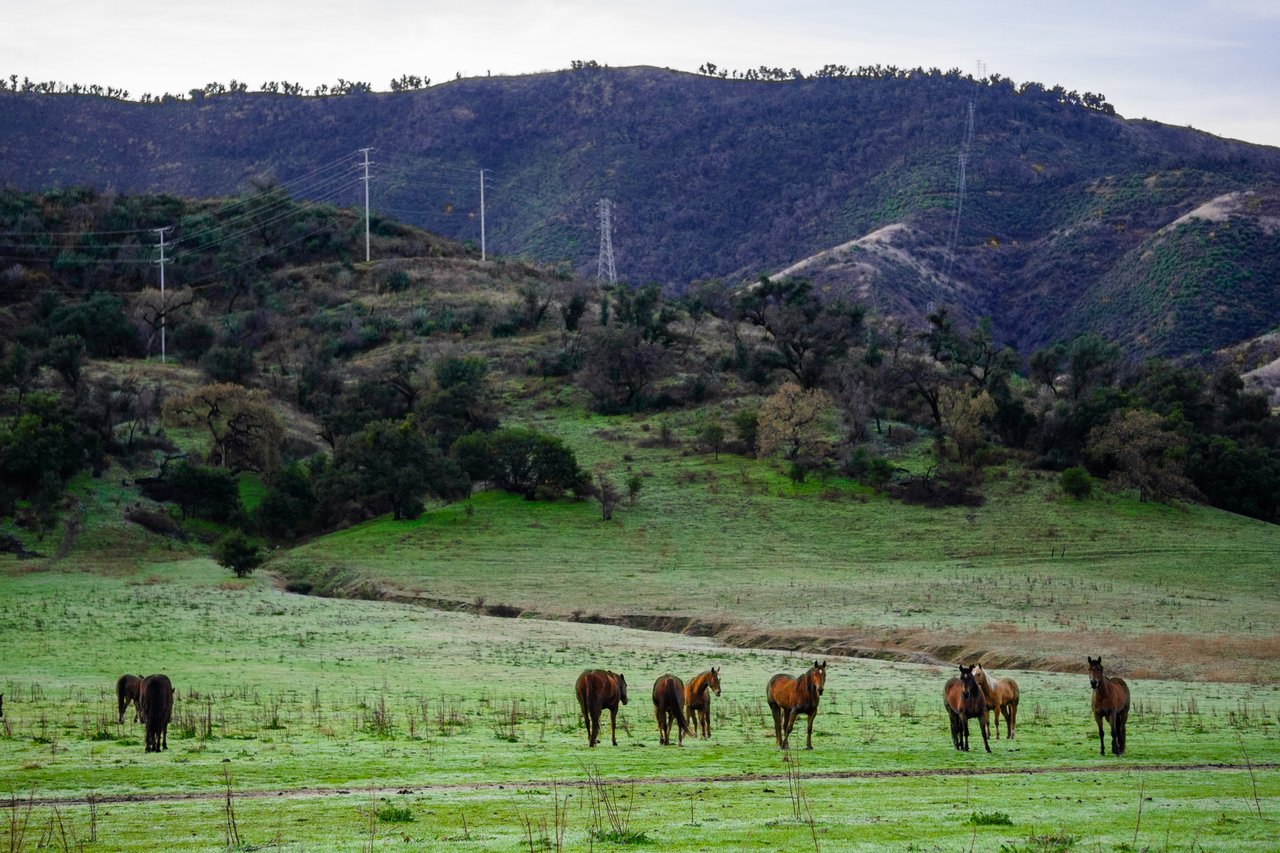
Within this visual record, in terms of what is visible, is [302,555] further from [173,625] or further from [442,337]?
[442,337]

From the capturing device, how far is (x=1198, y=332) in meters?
135

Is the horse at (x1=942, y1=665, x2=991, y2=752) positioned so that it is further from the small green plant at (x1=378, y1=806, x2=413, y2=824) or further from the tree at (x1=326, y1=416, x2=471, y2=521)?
the tree at (x1=326, y1=416, x2=471, y2=521)

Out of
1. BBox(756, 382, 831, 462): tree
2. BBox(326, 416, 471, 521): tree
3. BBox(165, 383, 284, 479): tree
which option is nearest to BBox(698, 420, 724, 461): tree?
BBox(756, 382, 831, 462): tree

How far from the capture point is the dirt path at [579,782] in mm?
16797

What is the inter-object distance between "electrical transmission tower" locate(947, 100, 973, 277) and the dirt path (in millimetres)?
148438

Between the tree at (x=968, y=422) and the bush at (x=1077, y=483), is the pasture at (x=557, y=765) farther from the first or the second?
the tree at (x=968, y=422)

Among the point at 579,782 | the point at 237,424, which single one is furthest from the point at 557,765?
the point at 237,424

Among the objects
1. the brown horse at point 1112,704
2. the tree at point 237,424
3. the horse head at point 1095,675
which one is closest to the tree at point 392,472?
the tree at point 237,424

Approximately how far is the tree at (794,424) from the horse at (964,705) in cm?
6284

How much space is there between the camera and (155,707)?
21.0 metres

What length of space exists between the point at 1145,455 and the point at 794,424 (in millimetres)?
20874

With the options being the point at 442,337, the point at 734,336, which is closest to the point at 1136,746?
the point at 734,336

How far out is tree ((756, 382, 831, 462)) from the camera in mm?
86125

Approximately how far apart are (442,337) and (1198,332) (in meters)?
73.5
